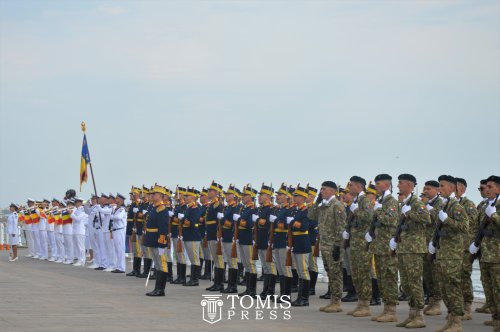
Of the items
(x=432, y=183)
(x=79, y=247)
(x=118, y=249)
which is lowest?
(x=118, y=249)

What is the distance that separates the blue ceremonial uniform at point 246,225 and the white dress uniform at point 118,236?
778 centimetres

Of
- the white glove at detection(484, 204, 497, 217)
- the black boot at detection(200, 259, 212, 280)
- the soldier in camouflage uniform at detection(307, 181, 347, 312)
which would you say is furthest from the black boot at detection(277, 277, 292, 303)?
the black boot at detection(200, 259, 212, 280)

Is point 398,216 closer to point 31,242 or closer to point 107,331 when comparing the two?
point 107,331

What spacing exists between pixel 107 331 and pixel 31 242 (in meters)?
21.6

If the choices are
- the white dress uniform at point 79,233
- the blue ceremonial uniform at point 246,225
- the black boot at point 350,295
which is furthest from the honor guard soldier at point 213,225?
the white dress uniform at point 79,233

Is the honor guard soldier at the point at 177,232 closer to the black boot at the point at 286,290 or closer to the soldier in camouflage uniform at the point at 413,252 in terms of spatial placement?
the black boot at the point at 286,290

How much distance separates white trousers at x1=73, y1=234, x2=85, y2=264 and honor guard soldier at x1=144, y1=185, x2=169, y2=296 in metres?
11.6

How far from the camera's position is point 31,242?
109 feet

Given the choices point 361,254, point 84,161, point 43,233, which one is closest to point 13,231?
point 43,233

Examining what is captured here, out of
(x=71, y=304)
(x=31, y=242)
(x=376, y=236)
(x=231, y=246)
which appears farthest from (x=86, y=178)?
(x=376, y=236)

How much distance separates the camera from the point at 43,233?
32.5 m

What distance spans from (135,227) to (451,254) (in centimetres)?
1261

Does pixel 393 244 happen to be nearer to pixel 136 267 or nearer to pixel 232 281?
pixel 232 281

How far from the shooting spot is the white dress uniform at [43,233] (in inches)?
1271
